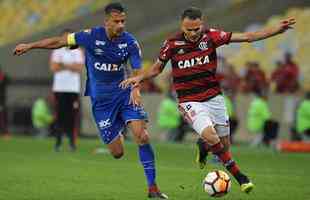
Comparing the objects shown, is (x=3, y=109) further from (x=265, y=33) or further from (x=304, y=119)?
(x=265, y=33)

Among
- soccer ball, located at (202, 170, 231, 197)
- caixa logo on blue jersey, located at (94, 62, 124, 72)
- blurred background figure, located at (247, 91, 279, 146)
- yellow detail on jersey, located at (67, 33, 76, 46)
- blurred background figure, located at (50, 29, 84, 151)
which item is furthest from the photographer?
blurred background figure, located at (247, 91, 279, 146)

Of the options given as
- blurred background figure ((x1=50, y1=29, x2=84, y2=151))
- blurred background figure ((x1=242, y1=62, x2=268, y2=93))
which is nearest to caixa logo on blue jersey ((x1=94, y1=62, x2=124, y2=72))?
blurred background figure ((x1=50, y1=29, x2=84, y2=151))

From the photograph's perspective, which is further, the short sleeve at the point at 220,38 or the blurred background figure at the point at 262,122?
the blurred background figure at the point at 262,122

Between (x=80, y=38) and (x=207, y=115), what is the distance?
6.11ft

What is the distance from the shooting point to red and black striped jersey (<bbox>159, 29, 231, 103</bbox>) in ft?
37.3

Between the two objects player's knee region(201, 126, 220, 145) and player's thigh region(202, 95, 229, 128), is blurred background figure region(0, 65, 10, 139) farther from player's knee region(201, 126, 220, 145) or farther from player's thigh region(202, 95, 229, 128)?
player's knee region(201, 126, 220, 145)

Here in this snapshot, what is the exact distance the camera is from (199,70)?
1145 cm

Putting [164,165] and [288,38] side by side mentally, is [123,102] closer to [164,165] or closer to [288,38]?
[164,165]

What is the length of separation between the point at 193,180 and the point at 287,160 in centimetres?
517

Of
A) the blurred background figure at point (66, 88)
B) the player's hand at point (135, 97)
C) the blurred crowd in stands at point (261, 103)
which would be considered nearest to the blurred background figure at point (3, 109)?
the blurred crowd in stands at point (261, 103)

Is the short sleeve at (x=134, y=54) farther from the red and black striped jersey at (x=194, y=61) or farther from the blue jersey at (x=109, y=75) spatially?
the red and black striped jersey at (x=194, y=61)

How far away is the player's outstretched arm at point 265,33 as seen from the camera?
10867 millimetres

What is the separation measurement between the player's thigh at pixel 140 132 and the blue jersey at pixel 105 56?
2.30ft

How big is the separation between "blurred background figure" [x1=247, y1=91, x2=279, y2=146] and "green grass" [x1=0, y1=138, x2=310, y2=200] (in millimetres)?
3903
